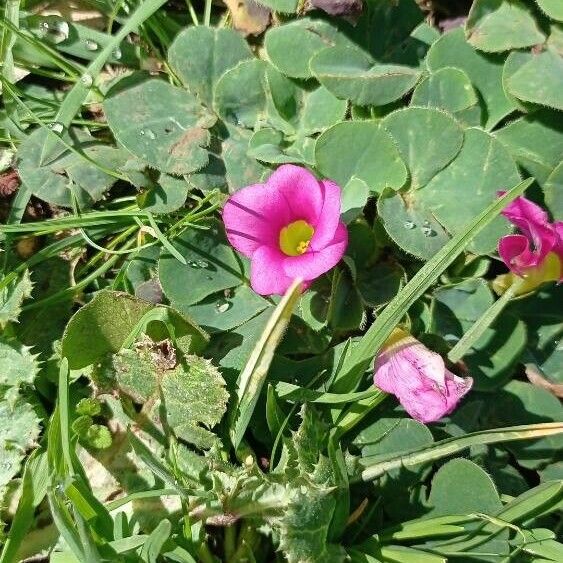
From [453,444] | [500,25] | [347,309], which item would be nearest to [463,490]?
[453,444]

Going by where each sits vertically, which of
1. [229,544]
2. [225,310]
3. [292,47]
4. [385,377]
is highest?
[292,47]

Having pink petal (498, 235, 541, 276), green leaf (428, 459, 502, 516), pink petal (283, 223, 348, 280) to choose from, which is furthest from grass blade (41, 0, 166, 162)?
green leaf (428, 459, 502, 516)

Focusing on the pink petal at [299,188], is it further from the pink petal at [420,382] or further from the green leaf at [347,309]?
the pink petal at [420,382]

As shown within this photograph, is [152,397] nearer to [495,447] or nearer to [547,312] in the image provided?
[495,447]

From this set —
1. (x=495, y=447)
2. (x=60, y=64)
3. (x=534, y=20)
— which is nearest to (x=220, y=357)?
(x=495, y=447)

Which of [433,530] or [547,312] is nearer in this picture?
[433,530]

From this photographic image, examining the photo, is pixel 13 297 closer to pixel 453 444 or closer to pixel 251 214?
pixel 251 214
